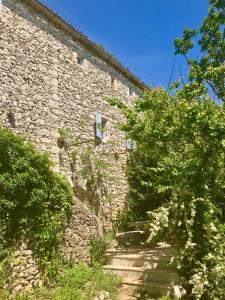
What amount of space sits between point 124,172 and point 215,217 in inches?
289

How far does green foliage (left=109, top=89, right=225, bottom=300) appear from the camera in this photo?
6988mm

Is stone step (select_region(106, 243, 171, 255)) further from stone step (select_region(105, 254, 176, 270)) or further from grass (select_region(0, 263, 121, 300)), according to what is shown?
grass (select_region(0, 263, 121, 300))

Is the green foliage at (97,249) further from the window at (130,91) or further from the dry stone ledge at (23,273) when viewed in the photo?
the window at (130,91)

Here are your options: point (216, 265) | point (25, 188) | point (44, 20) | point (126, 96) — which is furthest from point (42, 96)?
point (216, 265)

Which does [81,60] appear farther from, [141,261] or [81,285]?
[81,285]

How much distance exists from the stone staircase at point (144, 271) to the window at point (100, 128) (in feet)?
14.1

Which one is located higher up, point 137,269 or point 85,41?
point 85,41

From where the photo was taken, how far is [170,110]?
29.2ft

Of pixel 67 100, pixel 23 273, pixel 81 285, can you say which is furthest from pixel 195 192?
pixel 67 100

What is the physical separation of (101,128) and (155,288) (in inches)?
265

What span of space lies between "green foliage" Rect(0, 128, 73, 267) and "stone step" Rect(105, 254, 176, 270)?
2.03 metres

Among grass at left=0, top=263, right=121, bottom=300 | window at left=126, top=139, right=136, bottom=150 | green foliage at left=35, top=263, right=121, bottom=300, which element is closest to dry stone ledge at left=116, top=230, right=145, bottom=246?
grass at left=0, top=263, right=121, bottom=300

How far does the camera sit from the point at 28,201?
8.01m

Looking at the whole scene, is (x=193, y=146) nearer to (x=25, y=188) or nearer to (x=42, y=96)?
(x=25, y=188)
